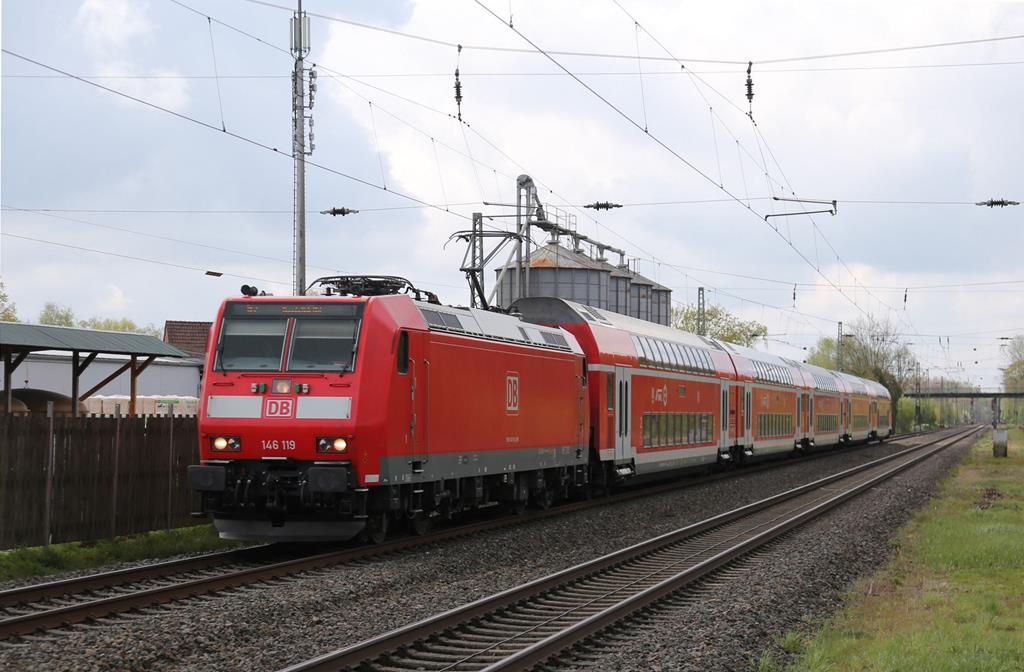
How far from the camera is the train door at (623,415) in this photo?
26.0 meters

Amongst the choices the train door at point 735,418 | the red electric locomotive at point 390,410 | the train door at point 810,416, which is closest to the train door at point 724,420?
the train door at point 735,418

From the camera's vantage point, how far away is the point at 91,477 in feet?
52.5

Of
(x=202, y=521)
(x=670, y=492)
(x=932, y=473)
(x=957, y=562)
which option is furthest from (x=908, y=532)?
(x=932, y=473)

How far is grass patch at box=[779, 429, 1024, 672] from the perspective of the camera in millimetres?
9703

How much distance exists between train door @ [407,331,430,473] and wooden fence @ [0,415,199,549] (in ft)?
13.7

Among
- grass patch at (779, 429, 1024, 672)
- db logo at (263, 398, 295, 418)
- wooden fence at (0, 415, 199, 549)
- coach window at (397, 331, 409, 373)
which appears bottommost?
grass patch at (779, 429, 1024, 672)

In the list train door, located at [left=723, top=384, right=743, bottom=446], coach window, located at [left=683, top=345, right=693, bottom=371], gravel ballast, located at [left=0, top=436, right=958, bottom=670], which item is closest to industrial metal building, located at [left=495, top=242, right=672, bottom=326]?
train door, located at [left=723, top=384, right=743, bottom=446]

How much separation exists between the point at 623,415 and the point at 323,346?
12322 mm

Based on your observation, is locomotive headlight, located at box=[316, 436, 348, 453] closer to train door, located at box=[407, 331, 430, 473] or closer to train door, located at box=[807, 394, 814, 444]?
train door, located at box=[407, 331, 430, 473]

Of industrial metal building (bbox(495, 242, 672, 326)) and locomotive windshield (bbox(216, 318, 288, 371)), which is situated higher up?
industrial metal building (bbox(495, 242, 672, 326))

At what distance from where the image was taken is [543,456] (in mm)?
21641

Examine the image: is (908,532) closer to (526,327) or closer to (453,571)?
(526,327)

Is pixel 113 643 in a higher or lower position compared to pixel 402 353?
lower

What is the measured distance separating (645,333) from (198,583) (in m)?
18.6
